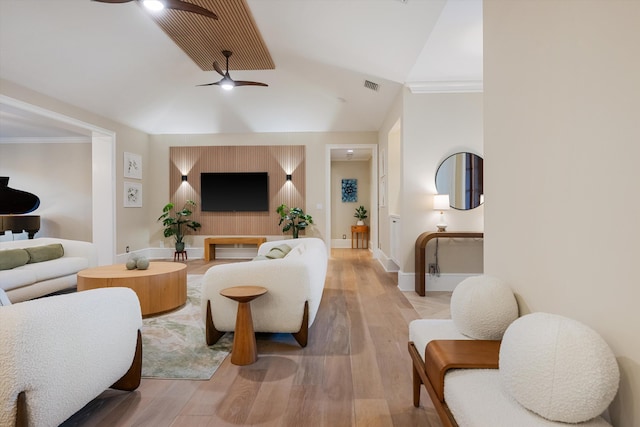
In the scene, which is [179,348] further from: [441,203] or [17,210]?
[17,210]

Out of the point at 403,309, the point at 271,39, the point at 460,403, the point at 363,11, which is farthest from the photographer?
the point at 271,39

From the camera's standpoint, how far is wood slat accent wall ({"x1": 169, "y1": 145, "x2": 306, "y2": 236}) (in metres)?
6.98

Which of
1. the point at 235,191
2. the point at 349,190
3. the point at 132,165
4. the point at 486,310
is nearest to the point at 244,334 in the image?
the point at 486,310

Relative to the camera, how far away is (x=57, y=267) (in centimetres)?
378

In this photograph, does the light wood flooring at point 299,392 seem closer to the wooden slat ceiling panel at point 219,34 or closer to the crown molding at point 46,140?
the wooden slat ceiling panel at point 219,34

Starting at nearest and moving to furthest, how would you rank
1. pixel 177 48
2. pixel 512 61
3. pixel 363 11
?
pixel 512 61, pixel 363 11, pixel 177 48

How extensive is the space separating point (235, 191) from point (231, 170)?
496mm

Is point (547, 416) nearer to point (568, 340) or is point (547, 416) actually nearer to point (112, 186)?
point (568, 340)

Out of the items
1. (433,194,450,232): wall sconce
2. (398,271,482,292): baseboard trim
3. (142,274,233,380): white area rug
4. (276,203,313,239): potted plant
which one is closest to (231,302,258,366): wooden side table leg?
(142,274,233,380): white area rug

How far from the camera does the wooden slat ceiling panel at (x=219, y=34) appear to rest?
353cm

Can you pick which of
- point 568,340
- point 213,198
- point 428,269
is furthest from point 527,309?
point 213,198

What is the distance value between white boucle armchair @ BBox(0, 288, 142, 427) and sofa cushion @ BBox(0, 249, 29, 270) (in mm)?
2796

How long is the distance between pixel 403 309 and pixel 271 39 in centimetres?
381

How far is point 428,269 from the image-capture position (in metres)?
4.28
